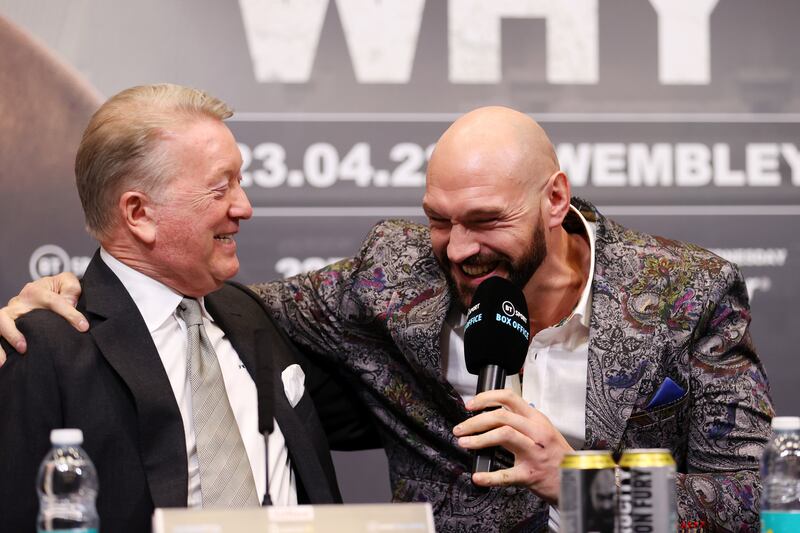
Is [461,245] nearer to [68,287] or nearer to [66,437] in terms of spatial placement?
[68,287]

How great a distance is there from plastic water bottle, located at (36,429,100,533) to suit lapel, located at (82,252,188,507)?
1.05 ft

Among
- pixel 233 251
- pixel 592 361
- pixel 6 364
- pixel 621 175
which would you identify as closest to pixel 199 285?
pixel 233 251

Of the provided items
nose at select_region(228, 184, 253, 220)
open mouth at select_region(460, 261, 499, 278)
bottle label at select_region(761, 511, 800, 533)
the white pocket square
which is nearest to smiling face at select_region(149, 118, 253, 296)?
nose at select_region(228, 184, 253, 220)

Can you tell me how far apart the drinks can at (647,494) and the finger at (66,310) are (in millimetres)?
1191

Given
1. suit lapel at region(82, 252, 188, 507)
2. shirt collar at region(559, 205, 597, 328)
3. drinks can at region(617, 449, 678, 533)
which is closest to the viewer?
drinks can at region(617, 449, 678, 533)

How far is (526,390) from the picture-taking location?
276 cm

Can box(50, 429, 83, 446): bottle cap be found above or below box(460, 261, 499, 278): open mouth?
below

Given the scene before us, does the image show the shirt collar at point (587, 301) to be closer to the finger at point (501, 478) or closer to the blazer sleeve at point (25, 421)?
the finger at point (501, 478)

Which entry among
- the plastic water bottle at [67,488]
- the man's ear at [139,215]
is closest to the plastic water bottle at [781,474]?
the plastic water bottle at [67,488]

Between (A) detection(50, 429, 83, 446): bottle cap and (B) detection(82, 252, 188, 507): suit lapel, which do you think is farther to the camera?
(B) detection(82, 252, 188, 507): suit lapel

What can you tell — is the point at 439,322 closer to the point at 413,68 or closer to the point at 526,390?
the point at 526,390

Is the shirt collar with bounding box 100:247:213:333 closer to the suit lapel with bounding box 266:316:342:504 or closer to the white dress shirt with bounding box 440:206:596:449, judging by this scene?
the suit lapel with bounding box 266:316:342:504

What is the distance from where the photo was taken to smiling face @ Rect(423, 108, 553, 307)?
265cm

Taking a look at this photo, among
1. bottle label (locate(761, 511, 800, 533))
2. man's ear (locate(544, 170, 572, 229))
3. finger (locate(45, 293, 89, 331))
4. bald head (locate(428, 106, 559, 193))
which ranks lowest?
bottle label (locate(761, 511, 800, 533))
